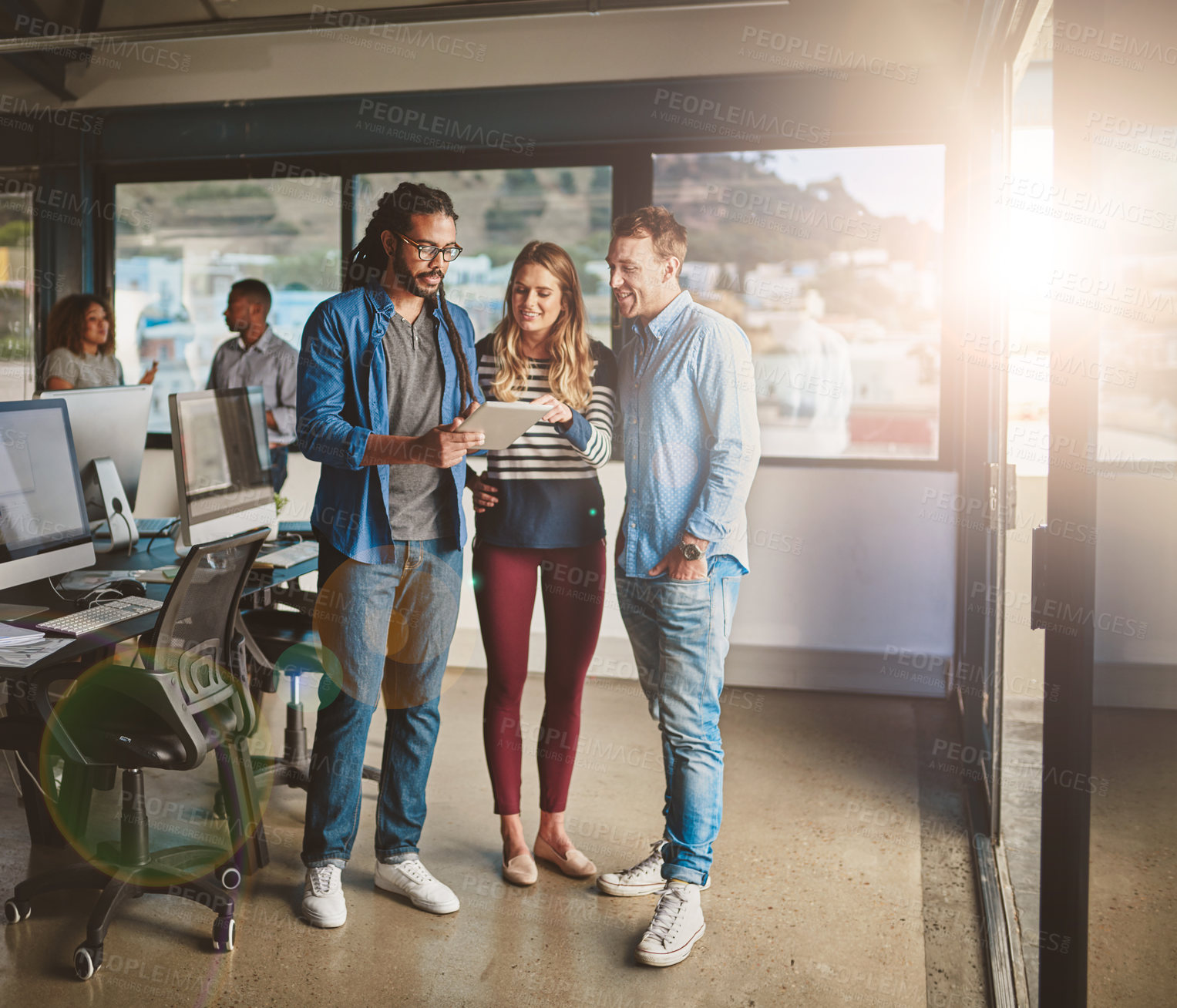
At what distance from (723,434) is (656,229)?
0.49 metres

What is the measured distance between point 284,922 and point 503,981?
0.61 metres

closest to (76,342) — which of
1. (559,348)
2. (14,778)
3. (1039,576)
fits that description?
(14,778)

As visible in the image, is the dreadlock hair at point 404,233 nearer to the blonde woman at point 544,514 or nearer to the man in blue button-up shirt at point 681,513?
the blonde woman at point 544,514

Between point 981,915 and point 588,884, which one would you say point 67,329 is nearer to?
point 588,884

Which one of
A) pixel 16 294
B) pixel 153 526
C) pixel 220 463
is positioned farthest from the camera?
pixel 16 294

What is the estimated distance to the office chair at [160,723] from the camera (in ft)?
7.57

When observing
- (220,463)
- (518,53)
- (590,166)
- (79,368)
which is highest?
(518,53)

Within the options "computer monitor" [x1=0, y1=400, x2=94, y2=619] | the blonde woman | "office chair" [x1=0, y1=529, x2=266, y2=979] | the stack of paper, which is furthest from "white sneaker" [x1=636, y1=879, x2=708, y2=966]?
"computer monitor" [x1=0, y1=400, x2=94, y2=619]

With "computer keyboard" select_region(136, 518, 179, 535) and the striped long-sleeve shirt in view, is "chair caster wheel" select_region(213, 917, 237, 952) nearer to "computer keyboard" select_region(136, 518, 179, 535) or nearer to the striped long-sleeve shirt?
the striped long-sleeve shirt

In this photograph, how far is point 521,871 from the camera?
270 cm

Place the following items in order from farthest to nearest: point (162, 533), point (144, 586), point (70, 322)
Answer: point (70, 322) → point (162, 533) → point (144, 586)

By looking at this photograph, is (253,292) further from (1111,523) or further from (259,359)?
(1111,523)

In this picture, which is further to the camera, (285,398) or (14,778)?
(285,398)

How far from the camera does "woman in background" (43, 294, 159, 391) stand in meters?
4.80
